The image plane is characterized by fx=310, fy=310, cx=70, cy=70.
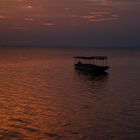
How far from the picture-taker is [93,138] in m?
25.8

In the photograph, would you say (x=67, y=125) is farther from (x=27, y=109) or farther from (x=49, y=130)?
(x=27, y=109)

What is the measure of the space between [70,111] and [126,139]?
10.9m

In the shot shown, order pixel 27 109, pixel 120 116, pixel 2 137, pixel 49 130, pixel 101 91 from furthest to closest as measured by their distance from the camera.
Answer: pixel 101 91 → pixel 27 109 → pixel 120 116 → pixel 49 130 → pixel 2 137

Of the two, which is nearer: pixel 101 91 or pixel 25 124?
pixel 25 124

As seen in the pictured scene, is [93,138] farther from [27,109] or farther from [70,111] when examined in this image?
[27,109]

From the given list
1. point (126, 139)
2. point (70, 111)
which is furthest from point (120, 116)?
point (126, 139)

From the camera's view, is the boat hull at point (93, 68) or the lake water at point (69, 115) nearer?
the lake water at point (69, 115)

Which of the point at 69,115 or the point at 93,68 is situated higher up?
the point at 93,68

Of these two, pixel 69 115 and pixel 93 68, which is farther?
pixel 93 68

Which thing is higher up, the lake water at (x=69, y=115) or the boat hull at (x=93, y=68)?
the boat hull at (x=93, y=68)

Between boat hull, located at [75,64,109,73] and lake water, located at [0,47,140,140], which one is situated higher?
→ boat hull, located at [75,64,109,73]

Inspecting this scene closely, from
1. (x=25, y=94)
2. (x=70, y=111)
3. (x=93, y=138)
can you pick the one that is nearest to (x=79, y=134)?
(x=93, y=138)

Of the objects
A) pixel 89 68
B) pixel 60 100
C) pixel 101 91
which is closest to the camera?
pixel 60 100

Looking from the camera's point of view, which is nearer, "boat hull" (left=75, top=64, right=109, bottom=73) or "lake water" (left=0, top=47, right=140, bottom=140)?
"lake water" (left=0, top=47, right=140, bottom=140)
